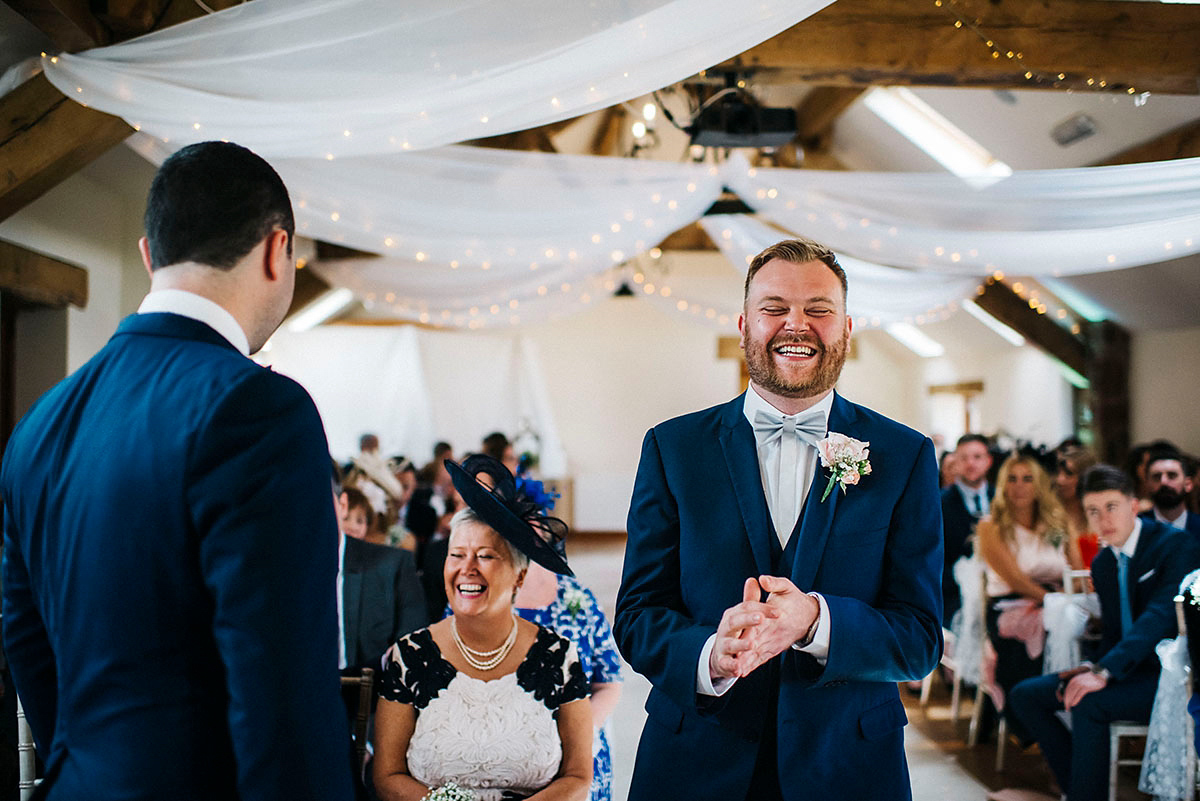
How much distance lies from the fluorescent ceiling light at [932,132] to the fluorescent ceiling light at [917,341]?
16.5 feet

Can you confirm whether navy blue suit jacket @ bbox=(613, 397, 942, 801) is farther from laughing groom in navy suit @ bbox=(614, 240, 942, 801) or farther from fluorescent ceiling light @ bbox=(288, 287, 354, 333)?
fluorescent ceiling light @ bbox=(288, 287, 354, 333)

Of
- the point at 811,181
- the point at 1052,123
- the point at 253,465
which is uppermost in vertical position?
the point at 1052,123

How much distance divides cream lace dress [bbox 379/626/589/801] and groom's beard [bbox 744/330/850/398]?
3.58 ft

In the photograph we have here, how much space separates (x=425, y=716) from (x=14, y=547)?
1286mm

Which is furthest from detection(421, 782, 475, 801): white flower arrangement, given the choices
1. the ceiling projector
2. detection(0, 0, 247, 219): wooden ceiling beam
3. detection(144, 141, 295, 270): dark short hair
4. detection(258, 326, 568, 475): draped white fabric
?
detection(258, 326, 568, 475): draped white fabric

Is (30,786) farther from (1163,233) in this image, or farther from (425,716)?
(1163,233)

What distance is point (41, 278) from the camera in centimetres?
487

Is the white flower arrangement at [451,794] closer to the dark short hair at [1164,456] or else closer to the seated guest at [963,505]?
the seated guest at [963,505]

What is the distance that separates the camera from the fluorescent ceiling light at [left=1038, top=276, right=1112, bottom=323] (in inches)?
320

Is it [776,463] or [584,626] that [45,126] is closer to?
[584,626]

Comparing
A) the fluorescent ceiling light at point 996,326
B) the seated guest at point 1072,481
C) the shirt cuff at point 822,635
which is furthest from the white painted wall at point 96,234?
the fluorescent ceiling light at point 996,326

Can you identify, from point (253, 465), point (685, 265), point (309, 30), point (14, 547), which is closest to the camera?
point (253, 465)

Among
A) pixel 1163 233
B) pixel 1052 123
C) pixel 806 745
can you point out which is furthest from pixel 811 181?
pixel 806 745

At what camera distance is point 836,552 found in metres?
1.48
